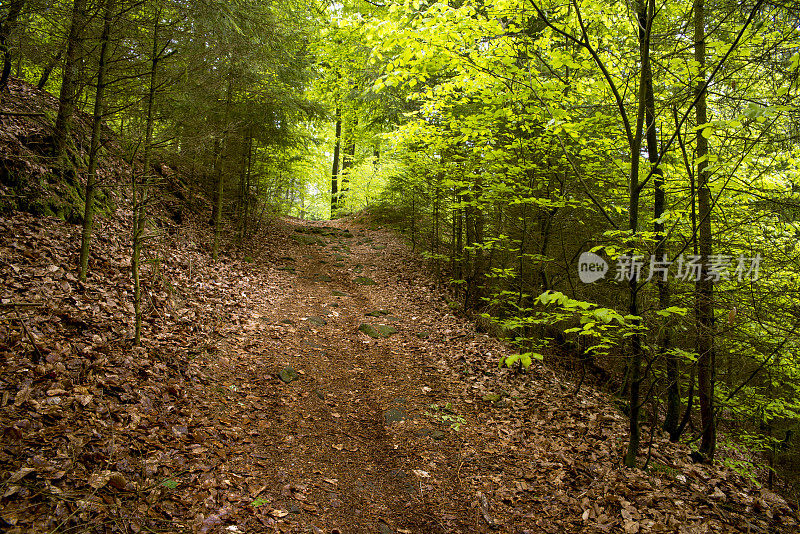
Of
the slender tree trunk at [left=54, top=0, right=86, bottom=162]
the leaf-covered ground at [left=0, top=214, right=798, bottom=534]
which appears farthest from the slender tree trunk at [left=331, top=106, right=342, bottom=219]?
the slender tree trunk at [left=54, top=0, right=86, bottom=162]

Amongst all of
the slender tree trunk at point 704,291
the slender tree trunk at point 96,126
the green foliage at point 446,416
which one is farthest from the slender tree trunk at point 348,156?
the green foliage at point 446,416

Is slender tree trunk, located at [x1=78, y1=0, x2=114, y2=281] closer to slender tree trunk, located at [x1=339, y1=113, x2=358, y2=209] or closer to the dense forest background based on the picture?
the dense forest background

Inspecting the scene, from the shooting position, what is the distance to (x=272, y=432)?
14.9 feet

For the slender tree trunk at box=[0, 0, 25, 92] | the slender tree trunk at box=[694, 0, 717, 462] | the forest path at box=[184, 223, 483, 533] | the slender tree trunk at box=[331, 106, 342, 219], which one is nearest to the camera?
the slender tree trunk at box=[0, 0, 25, 92]

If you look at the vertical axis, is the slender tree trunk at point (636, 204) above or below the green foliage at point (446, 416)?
above

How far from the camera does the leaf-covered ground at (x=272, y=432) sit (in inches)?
121

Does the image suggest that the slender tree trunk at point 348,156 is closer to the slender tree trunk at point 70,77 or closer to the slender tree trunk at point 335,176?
the slender tree trunk at point 335,176

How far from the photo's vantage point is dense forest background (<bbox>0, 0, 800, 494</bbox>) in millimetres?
4188

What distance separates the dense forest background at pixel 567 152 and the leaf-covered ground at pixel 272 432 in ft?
1.89

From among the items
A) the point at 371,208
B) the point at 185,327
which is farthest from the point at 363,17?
the point at 185,327

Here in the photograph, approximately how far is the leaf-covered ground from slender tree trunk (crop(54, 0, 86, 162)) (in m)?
1.50

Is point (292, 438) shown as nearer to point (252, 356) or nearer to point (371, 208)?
point (252, 356)

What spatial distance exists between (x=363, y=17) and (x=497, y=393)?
1350 centimetres

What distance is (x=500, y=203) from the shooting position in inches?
296
